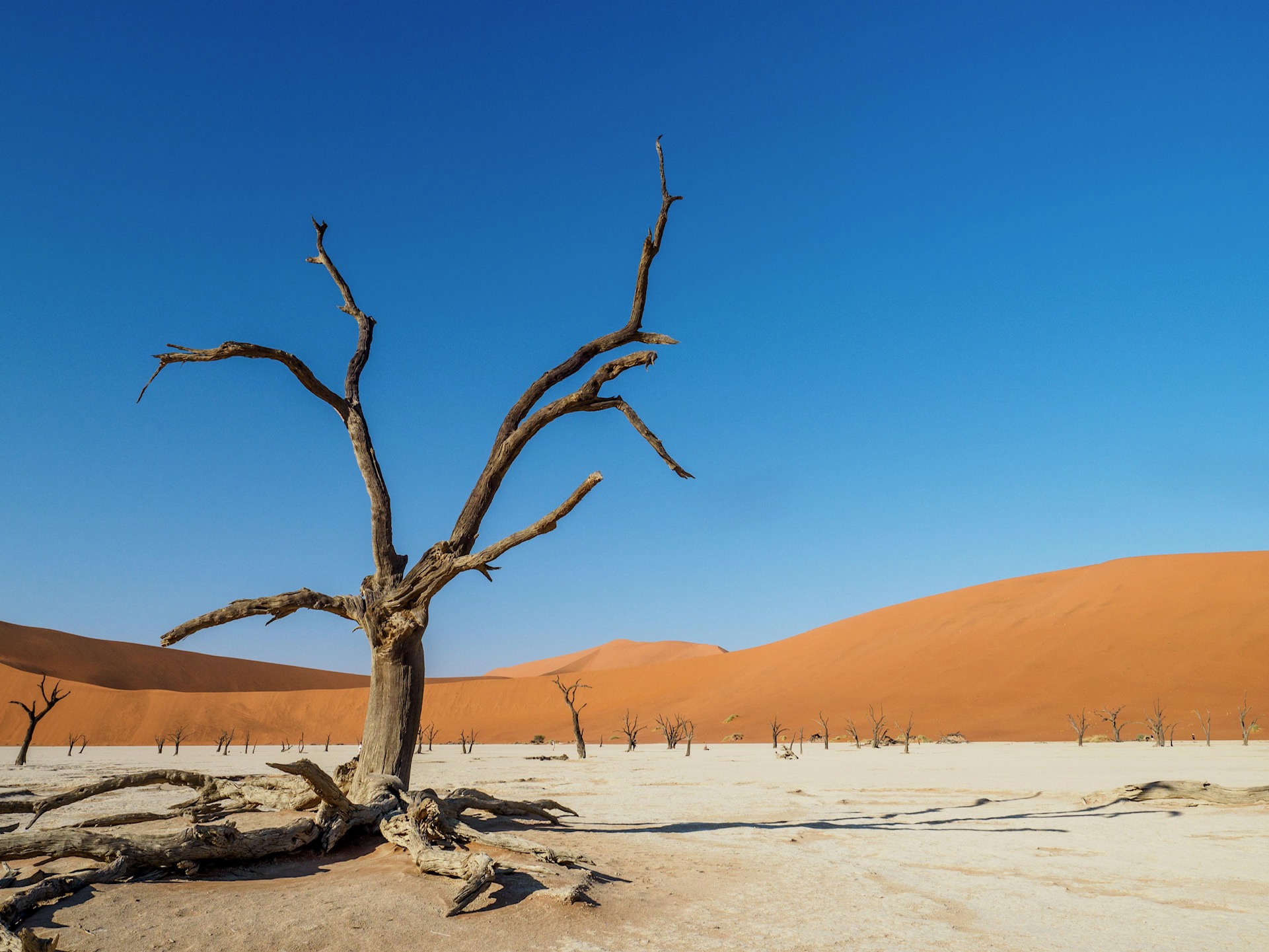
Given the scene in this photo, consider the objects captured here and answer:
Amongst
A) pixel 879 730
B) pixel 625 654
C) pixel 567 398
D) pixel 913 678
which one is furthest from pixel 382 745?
pixel 625 654

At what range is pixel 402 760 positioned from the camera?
260 inches

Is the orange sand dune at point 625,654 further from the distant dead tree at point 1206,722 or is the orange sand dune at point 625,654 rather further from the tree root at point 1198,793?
the tree root at point 1198,793

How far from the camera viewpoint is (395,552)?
279 inches

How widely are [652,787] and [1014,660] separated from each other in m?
40.7

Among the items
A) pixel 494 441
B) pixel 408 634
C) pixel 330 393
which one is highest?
pixel 330 393

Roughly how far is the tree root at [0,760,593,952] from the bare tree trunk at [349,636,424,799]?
29cm

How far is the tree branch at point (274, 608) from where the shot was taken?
626 cm

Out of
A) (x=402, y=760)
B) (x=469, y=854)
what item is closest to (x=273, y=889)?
(x=469, y=854)

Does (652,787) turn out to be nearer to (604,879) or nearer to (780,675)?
(604,879)

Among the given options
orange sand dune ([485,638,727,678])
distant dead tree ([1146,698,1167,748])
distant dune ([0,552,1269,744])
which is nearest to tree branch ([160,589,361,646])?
distant dead tree ([1146,698,1167,748])

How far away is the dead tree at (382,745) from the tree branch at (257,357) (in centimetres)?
1

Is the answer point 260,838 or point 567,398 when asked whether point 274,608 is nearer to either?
point 260,838

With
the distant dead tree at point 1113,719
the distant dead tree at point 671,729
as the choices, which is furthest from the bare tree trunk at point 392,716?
the distant dead tree at point 1113,719

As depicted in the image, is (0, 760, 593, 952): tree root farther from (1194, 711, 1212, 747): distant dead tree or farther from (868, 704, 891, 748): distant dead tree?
(1194, 711, 1212, 747): distant dead tree
